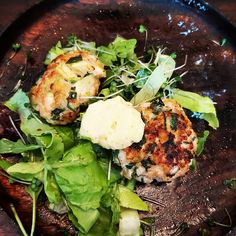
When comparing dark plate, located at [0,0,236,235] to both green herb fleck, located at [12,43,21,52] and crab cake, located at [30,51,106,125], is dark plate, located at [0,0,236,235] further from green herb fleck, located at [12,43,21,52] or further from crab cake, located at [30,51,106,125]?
crab cake, located at [30,51,106,125]

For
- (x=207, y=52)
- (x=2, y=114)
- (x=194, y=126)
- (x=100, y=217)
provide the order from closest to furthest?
1. (x=100, y=217)
2. (x=2, y=114)
3. (x=194, y=126)
4. (x=207, y=52)

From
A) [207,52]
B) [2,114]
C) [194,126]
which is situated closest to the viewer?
[2,114]

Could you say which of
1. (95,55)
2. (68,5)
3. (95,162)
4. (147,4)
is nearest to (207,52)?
(147,4)

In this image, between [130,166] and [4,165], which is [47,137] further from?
[130,166]

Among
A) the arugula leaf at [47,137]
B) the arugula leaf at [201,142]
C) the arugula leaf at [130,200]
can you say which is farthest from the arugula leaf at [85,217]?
the arugula leaf at [201,142]

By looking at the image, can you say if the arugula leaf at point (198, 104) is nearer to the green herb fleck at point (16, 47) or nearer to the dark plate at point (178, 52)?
the dark plate at point (178, 52)

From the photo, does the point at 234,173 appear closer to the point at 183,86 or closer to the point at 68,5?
the point at 183,86

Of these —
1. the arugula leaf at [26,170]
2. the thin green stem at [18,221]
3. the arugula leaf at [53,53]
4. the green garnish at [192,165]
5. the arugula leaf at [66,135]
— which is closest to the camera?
the thin green stem at [18,221]
